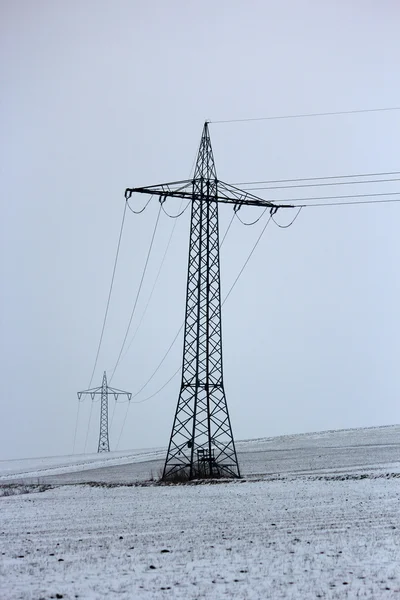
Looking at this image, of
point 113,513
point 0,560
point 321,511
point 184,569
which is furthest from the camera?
point 113,513

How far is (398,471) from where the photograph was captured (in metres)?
34.5

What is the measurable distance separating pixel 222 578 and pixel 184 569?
1.14 metres

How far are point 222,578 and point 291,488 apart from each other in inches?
689

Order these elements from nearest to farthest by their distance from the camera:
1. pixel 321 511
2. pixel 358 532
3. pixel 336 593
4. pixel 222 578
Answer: pixel 336 593, pixel 222 578, pixel 358 532, pixel 321 511

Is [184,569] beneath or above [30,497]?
beneath

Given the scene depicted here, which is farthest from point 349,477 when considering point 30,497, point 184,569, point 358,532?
point 184,569

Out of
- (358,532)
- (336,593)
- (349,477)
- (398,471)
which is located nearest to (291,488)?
(349,477)

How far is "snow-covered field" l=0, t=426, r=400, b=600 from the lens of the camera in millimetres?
12047

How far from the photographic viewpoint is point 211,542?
16672 millimetres

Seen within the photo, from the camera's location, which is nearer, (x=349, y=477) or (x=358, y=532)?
(x=358, y=532)

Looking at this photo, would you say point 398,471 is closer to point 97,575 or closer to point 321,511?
point 321,511

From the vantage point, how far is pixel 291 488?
2961cm

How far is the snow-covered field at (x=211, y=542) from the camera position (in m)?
12.0

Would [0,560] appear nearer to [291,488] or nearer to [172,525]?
[172,525]
